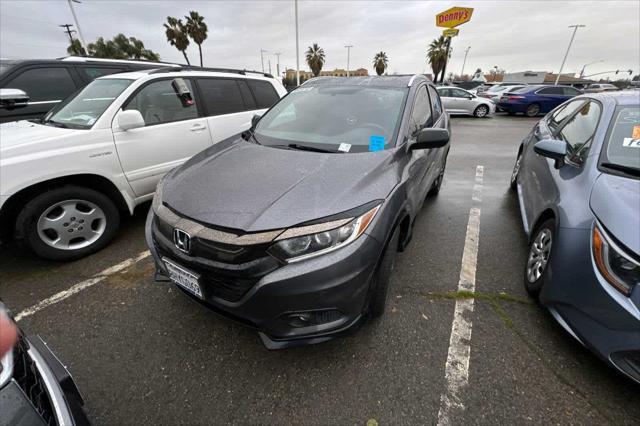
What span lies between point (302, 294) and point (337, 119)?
5.48ft

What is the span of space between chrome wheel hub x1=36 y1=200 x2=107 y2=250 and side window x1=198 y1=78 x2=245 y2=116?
1793mm

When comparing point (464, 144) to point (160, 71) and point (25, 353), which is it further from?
point (25, 353)

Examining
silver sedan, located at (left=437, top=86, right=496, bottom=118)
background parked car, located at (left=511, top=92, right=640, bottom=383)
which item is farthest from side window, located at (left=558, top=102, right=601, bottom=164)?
silver sedan, located at (left=437, top=86, right=496, bottom=118)

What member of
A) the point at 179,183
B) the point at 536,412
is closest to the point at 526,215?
the point at 536,412

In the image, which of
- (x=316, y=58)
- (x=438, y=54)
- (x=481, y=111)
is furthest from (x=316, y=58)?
(x=481, y=111)

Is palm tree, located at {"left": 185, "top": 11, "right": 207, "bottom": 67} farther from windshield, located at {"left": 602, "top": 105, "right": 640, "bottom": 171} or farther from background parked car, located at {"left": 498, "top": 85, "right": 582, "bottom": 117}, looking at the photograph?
windshield, located at {"left": 602, "top": 105, "right": 640, "bottom": 171}

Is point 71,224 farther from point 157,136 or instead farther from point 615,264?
point 615,264

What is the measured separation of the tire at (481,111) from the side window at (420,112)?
41.9ft

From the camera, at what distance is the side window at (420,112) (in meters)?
2.59

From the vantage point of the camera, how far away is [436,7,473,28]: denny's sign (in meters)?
27.5

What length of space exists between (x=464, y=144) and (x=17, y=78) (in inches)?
367

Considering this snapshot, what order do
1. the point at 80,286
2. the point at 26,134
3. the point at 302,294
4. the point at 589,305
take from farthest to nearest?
the point at 26,134
the point at 80,286
the point at 589,305
the point at 302,294

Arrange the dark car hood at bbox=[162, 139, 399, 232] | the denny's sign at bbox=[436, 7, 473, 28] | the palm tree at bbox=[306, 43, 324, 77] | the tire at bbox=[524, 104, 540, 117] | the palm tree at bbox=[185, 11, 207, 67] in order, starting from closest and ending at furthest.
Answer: the dark car hood at bbox=[162, 139, 399, 232], the tire at bbox=[524, 104, 540, 117], the denny's sign at bbox=[436, 7, 473, 28], the palm tree at bbox=[185, 11, 207, 67], the palm tree at bbox=[306, 43, 324, 77]

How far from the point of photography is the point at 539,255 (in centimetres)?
226
